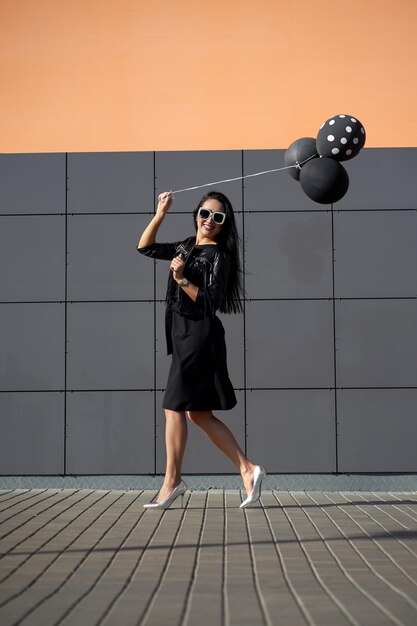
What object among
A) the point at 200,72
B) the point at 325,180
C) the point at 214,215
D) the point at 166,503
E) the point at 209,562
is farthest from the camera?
the point at 200,72

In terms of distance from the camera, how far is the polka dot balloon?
5.76 metres

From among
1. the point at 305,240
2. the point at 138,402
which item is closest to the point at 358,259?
the point at 305,240

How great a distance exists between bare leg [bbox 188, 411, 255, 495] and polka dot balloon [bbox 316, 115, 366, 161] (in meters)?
→ 1.78

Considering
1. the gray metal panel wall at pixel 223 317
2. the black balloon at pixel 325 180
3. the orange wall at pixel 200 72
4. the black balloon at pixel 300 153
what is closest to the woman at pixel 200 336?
the black balloon at pixel 300 153

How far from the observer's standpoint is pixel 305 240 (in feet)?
24.0

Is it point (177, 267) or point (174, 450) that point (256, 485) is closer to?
point (174, 450)

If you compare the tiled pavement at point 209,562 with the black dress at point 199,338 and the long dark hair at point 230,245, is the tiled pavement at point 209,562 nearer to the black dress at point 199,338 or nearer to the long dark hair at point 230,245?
the black dress at point 199,338

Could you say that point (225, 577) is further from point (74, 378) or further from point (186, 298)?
point (74, 378)

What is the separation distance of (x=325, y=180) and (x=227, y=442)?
171cm

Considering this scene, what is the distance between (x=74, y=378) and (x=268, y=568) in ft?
11.4

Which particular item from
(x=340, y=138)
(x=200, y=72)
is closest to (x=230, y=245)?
(x=340, y=138)

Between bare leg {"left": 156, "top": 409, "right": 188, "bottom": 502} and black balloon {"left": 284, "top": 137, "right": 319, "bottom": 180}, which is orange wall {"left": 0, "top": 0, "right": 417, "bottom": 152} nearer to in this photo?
black balloon {"left": 284, "top": 137, "right": 319, "bottom": 180}

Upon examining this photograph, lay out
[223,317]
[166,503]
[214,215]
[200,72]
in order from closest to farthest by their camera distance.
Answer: [166,503] → [214,215] → [223,317] → [200,72]

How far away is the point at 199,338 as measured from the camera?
20.0 feet
